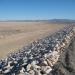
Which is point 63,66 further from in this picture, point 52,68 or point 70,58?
point 70,58

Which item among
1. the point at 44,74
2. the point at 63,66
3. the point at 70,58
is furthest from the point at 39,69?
the point at 70,58

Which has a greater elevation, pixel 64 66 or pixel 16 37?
pixel 64 66

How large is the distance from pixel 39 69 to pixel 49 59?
1807 mm

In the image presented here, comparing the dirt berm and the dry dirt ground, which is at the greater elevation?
the dirt berm

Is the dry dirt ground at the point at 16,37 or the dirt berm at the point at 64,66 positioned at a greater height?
the dirt berm at the point at 64,66

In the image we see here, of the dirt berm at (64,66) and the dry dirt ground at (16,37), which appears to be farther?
the dry dirt ground at (16,37)

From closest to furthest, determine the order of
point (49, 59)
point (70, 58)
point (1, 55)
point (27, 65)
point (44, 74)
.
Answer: point (44, 74) → point (27, 65) → point (49, 59) → point (70, 58) → point (1, 55)

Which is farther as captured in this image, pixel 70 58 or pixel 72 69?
pixel 70 58

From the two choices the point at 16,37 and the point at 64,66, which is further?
the point at 16,37

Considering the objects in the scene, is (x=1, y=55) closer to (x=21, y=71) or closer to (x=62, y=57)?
(x=62, y=57)

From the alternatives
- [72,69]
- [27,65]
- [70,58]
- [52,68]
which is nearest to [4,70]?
[27,65]

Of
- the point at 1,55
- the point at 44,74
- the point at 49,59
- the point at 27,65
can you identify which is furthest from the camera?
the point at 1,55

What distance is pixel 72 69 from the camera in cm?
1116

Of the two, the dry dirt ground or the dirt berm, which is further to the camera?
the dry dirt ground
